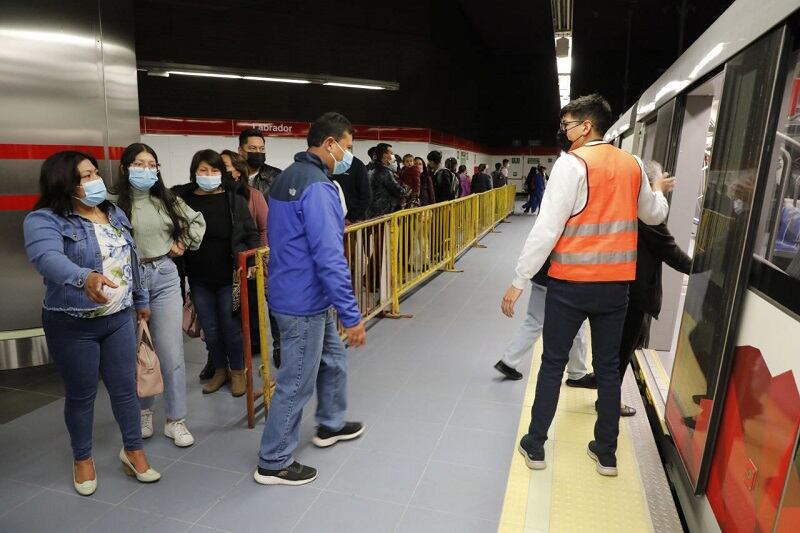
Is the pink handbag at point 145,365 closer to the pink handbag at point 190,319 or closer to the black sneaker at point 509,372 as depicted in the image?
the pink handbag at point 190,319

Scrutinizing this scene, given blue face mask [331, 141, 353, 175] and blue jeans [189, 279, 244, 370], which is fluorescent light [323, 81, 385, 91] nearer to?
blue jeans [189, 279, 244, 370]

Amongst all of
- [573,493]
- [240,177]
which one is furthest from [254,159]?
[573,493]

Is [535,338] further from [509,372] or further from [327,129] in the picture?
[327,129]

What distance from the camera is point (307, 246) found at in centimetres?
276

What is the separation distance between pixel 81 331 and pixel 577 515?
270cm

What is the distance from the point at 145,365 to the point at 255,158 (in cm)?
222

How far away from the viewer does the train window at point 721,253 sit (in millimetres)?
2266

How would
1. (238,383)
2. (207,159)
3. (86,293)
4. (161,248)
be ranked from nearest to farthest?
(86,293), (161,248), (207,159), (238,383)

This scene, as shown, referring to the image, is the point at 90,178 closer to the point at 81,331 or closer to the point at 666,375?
the point at 81,331

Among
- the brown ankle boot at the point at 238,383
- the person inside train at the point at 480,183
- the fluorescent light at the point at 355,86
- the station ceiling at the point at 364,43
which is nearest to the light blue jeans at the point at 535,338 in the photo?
the brown ankle boot at the point at 238,383

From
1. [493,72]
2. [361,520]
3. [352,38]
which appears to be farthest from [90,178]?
[493,72]

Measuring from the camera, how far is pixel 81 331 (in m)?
2.71

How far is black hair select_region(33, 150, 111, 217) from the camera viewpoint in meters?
2.62

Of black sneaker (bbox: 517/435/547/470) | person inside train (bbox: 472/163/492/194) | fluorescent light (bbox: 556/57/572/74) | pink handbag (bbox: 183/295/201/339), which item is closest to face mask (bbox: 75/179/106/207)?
pink handbag (bbox: 183/295/201/339)
